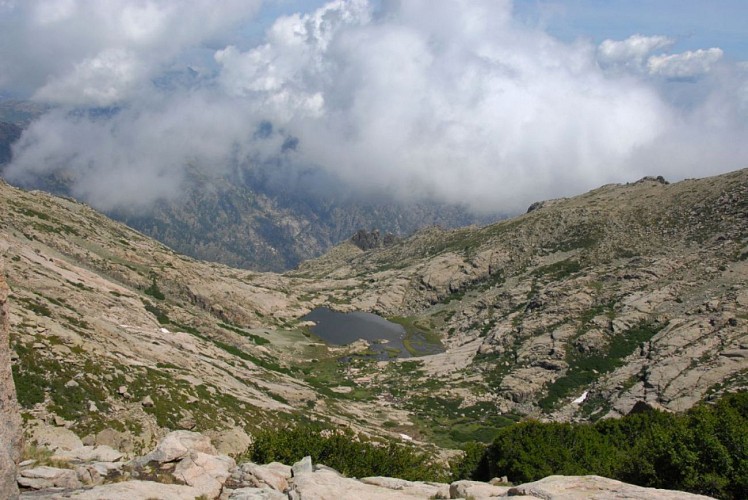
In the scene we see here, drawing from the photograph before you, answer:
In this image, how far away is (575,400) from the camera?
127312 millimetres

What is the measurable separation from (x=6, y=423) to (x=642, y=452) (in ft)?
136

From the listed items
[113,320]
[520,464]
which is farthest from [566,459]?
[113,320]

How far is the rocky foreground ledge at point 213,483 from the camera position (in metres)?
20.5

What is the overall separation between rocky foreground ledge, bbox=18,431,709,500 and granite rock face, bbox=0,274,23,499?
3.92 meters

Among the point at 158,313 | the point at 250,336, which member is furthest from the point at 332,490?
the point at 250,336

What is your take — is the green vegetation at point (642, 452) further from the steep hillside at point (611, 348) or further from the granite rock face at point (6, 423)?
the steep hillside at point (611, 348)

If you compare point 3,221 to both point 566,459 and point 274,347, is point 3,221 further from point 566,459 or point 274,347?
point 566,459

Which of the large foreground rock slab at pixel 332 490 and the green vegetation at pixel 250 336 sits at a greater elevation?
the green vegetation at pixel 250 336

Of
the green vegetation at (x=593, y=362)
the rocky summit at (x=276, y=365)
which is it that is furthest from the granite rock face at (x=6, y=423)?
the green vegetation at (x=593, y=362)

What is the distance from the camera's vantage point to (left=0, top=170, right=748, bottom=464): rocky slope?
5503cm

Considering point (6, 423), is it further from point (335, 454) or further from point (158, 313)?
point (158, 313)

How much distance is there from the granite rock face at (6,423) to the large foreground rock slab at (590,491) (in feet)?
69.7

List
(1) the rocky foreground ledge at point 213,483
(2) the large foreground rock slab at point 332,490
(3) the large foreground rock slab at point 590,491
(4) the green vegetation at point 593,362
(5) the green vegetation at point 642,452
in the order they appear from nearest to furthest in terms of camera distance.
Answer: (1) the rocky foreground ledge at point 213,483 → (3) the large foreground rock slab at point 590,491 → (2) the large foreground rock slab at point 332,490 → (5) the green vegetation at point 642,452 → (4) the green vegetation at point 593,362

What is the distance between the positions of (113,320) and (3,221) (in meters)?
64.6
